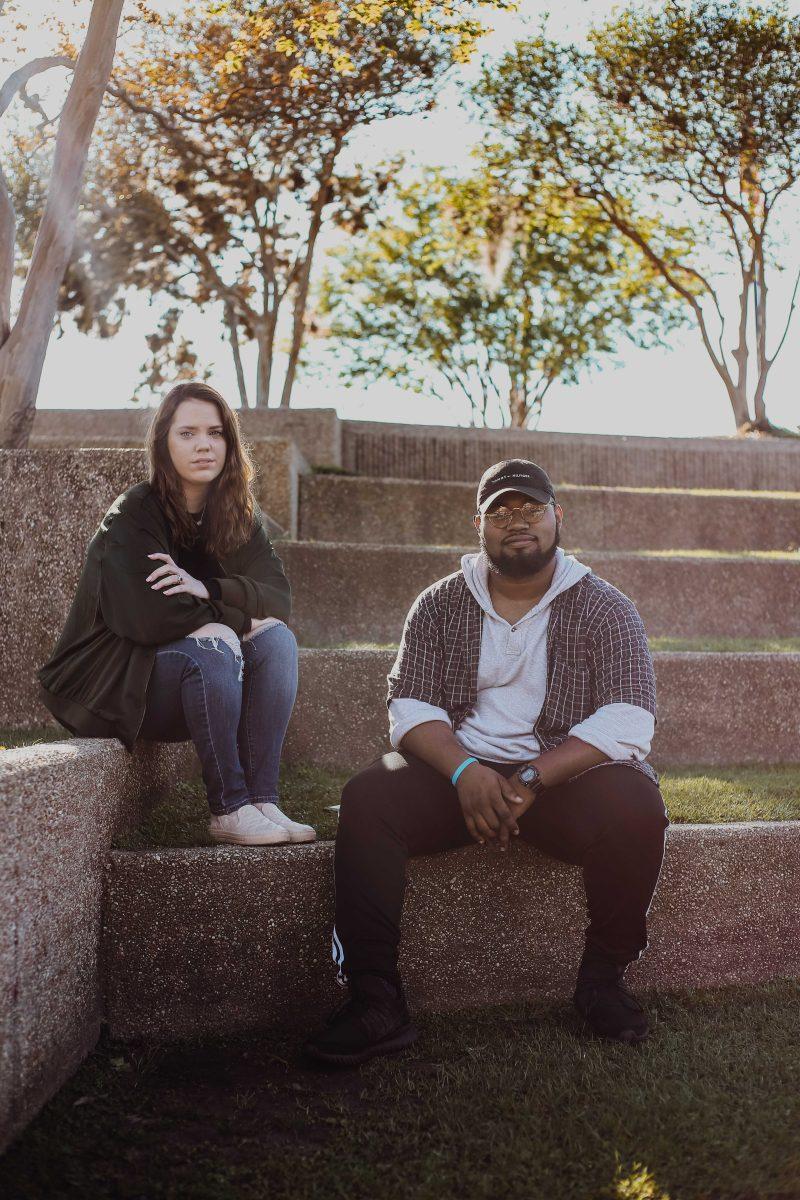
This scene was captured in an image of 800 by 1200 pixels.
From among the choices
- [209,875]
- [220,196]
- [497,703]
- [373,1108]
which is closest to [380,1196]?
[373,1108]

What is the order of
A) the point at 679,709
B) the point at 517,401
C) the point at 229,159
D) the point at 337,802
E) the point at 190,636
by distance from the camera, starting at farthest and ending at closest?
1. the point at 517,401
2. the point at 229,159
3. the point at 679,709
4. the point at 337,802
5. the point at 190,636

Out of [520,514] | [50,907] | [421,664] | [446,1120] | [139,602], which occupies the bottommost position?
[446,1120]

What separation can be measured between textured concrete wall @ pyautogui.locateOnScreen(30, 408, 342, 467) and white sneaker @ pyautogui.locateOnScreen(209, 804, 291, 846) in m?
4.42

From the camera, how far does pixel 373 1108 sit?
2.20m

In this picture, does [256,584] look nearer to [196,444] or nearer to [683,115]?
[196,444]

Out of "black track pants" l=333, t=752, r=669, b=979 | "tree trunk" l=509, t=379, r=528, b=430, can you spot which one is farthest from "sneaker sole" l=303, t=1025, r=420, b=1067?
"tree trunk" l=509, t=379, r=528, b=430

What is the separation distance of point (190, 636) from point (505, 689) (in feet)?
2.69

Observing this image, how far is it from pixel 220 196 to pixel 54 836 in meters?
10.3

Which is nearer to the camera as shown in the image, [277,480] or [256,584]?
[256,584]

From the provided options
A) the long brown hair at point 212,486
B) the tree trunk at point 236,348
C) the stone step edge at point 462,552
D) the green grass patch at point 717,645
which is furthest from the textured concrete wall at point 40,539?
the tree trunk at point 236,348

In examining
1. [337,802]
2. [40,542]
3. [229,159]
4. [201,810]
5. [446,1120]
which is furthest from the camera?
[229,159]

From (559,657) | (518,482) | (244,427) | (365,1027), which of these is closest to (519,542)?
(518,482)

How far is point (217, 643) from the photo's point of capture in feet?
9.23

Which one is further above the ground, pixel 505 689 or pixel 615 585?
pixel 615 585
